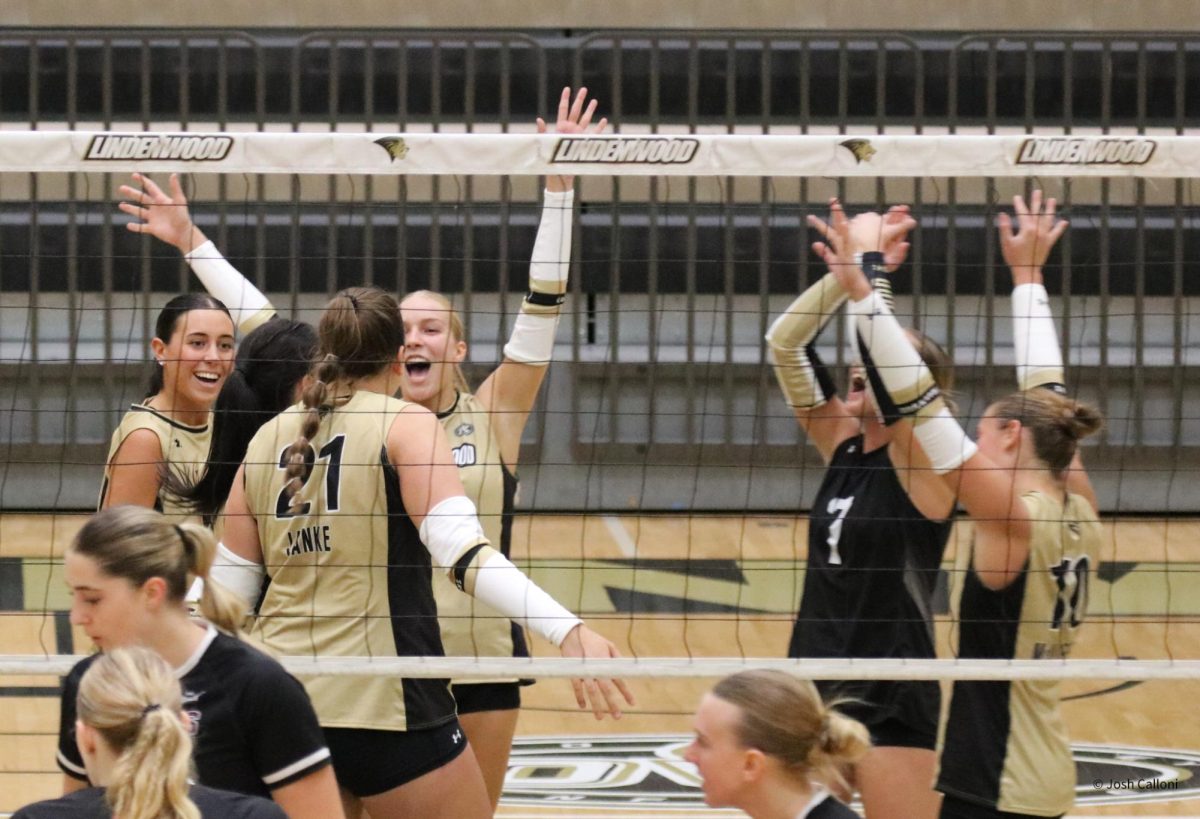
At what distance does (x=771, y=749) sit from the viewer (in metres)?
2.28

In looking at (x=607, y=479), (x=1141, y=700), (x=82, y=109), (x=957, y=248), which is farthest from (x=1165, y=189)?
(x=82, y=109)

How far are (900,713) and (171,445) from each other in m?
1.78

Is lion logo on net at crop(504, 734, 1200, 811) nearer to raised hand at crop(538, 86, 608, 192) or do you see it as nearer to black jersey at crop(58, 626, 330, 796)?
raised hand at crop(538, 86, 608, 192)

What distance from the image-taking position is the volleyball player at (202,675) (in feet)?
7.82

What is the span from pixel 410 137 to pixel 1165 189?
689 cm

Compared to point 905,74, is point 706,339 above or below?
below

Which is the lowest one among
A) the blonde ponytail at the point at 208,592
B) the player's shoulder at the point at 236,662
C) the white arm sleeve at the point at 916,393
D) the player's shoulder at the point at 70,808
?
the player's shoulder at the point at 70,808

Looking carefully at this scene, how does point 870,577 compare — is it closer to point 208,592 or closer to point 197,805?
point 208,592

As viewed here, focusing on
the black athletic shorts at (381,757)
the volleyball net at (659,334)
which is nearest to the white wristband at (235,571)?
the black athletic shorts at (381,757)

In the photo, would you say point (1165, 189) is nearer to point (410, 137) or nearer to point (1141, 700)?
point (1141, 700)

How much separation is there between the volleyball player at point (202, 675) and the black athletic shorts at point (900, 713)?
4.72 ft

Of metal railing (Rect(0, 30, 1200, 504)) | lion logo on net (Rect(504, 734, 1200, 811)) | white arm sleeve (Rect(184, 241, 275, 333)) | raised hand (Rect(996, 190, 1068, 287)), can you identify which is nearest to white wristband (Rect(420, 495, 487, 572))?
white arm sleeve (Rect(184, 241, 275, 333))

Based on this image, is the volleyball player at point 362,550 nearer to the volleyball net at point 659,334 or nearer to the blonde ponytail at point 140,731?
the blonde ponytail at point 140,731

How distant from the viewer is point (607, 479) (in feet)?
30.4
